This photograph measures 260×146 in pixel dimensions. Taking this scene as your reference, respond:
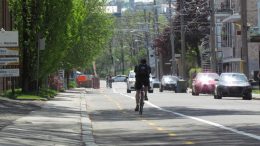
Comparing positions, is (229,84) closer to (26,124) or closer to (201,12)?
(26,124)

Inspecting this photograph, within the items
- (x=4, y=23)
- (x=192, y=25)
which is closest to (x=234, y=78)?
(x=4, y=23)

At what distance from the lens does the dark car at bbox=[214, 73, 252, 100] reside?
1515 inches

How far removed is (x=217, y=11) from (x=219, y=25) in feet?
24.5

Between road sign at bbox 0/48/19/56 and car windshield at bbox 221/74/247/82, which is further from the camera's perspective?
car windshield at bbox 221/74/247/82

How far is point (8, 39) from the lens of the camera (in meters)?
31.2

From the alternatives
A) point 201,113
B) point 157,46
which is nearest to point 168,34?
point 157,46

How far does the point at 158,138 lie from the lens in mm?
15727

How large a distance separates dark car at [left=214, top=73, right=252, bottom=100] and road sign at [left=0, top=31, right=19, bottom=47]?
509 inches

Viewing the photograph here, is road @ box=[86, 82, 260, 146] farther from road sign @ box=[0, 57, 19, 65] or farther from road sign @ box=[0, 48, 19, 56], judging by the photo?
road sign @ box=[0, 48, 19, 56]

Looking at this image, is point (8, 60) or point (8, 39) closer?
point (8, 39)

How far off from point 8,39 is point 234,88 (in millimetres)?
13642

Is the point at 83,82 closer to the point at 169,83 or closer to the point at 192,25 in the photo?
the point at 192,25

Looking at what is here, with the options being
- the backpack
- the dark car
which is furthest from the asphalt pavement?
the dark car

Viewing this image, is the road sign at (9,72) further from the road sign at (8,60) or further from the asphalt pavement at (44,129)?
the asphalt pavement at (44,129)
